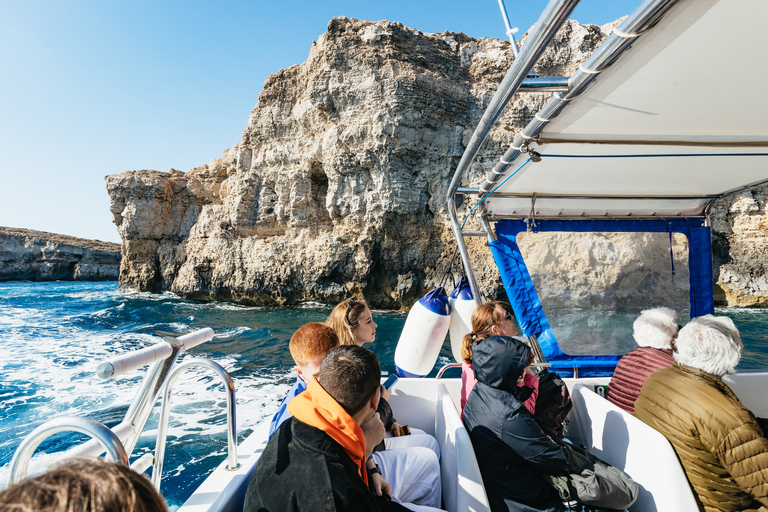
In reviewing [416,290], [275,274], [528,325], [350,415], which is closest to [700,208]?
[528,325]

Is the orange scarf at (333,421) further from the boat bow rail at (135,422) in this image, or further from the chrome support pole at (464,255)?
the chrome support pole at (464,255)

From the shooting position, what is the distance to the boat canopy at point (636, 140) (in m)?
1.36

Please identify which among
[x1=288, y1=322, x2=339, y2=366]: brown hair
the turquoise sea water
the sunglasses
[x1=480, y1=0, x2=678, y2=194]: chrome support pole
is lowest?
the turquoise sea water

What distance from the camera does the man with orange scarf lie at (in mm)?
Result: 1078

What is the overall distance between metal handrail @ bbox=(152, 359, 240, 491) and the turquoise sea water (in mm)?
437

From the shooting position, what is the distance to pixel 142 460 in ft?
4.50

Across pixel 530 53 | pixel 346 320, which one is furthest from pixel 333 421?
pixel 530 53

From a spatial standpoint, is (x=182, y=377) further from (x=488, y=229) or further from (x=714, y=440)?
(x=714, y=440)

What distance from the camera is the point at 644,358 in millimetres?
2295

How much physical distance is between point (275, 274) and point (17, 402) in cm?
1332

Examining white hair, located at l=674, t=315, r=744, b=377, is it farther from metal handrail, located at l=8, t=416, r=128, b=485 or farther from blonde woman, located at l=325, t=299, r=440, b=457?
metal handrail, located at l=8, t=416, r=128, b=485

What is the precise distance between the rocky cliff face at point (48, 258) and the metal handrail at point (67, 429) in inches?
1959

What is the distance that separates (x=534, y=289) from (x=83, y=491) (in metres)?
3.77

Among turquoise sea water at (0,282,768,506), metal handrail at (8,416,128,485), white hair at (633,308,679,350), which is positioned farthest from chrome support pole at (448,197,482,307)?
metal handrail at (8,416,128,485)
